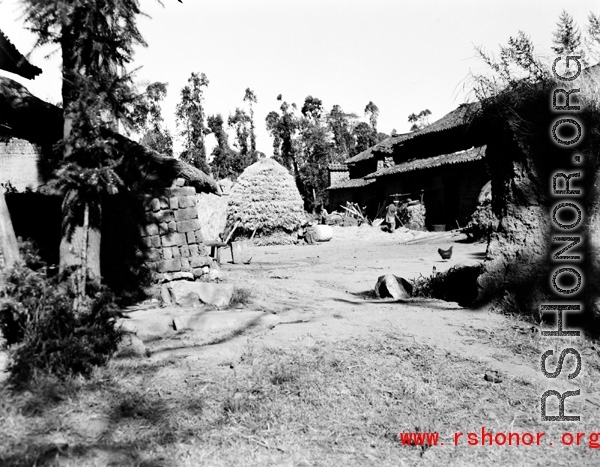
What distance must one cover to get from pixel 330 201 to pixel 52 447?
39.2 metres

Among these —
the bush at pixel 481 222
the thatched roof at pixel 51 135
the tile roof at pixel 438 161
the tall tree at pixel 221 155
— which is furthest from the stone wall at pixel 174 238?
the tall tree at pixel 221 155

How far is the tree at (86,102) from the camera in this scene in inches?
217

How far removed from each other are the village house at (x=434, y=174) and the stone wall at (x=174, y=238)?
14.5 metres

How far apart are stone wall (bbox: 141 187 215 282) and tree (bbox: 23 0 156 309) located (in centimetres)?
296

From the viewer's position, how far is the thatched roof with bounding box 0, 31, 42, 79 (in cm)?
745

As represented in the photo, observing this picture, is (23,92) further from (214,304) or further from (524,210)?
(524,210)

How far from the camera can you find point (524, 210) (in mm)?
5879

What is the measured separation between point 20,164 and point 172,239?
3.96m

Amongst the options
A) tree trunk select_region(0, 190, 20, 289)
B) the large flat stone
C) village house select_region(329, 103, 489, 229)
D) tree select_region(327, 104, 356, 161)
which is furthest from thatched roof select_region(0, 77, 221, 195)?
tree select_region(327, 104, 356, 161)

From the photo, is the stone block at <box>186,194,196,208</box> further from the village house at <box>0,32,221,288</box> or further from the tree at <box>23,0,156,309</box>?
the tree at <box>23,0,156,309</box>

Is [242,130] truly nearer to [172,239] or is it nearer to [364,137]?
[364,137]

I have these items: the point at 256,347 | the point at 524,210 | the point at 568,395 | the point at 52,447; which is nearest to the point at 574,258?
the point at 524,210

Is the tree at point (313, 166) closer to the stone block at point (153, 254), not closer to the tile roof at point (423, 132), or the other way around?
the tile roof at point (423, 132)

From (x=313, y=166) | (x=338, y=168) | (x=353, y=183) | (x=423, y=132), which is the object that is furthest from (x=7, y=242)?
(x=313, y=166)
